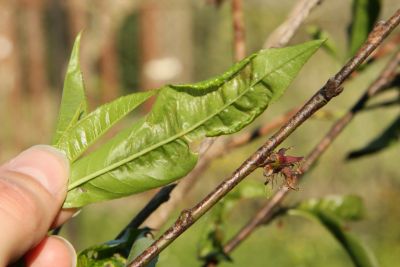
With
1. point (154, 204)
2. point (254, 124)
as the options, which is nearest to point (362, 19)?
point (154, 204)

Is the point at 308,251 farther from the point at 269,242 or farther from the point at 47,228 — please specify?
the point at 47,228

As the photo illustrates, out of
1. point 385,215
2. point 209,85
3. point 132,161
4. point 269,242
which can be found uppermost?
point 209,85

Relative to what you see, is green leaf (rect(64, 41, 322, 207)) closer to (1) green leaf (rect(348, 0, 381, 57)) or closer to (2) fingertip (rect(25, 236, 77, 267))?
(2) fingertip (rect(25, 236, 77, 267))

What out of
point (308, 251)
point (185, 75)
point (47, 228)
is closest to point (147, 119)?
point (47, 228)

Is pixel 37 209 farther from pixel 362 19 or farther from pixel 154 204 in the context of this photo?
pixel 362 19

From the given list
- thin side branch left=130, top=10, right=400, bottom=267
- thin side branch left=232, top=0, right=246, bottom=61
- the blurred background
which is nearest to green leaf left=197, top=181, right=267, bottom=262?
thin side branch left=232, top=0, right=246, bottom=61
